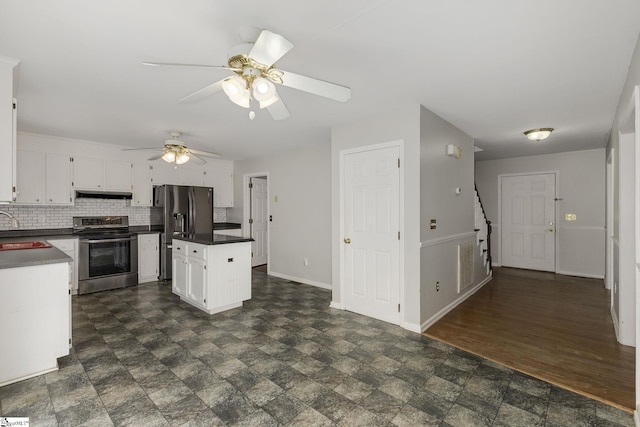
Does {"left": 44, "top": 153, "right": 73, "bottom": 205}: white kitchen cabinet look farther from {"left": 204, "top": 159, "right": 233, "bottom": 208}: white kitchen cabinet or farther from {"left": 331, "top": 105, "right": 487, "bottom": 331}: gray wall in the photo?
{"left": 331, "top": 105, "right": 487, "bottom": 331}: gray wall

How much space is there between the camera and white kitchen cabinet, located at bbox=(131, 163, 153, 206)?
5395 mm

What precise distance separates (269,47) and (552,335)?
3.77 meters

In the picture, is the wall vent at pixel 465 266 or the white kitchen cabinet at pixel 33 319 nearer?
the white kitchen cabinet at pixel 33 319

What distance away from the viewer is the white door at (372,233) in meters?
3.41

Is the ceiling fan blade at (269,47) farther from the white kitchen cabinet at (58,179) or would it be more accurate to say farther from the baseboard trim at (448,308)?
the white kitchen cabinet at (58,179)

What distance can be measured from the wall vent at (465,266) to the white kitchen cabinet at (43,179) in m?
5.93

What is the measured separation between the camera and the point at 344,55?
2172 millimetres

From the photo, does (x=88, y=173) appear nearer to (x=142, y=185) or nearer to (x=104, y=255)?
(x=142, y=185)

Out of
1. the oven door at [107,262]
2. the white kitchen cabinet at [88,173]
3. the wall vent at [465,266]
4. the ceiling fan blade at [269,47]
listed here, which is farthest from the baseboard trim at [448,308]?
the white kitchen cabinet at [88,173]

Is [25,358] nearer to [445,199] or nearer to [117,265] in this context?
[117,265]

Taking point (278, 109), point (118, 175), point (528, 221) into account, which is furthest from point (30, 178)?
point (528, 221)

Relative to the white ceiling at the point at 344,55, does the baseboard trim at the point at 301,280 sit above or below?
below

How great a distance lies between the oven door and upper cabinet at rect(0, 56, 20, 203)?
8.70ft

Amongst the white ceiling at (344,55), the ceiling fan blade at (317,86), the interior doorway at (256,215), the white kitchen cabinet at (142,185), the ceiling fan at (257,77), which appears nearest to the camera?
the ceiling fan at (257,77)
